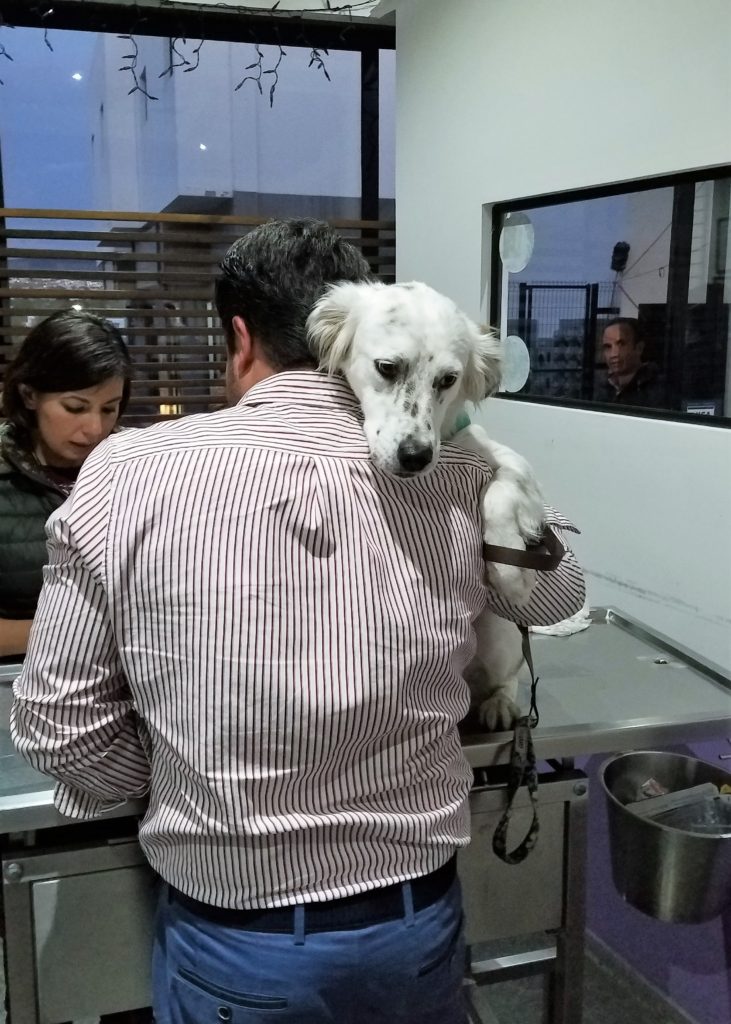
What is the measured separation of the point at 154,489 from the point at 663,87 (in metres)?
2.19

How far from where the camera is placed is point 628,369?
2779mm

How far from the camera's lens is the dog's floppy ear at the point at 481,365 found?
1.22 metres

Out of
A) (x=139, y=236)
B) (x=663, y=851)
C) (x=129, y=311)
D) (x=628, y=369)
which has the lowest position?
(x=663, y=851)

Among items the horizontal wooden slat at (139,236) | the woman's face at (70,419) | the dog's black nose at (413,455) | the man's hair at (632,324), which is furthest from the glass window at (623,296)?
the dog's black nose at (413,455)

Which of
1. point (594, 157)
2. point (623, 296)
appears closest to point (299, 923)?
point (623, 296)

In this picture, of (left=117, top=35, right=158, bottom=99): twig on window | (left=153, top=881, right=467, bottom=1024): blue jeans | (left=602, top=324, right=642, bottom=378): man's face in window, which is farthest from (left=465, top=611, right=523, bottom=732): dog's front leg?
(left=117, top=35, right=158, bottom=99): twig on window

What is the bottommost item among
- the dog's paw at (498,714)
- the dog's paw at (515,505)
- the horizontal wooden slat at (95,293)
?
the dog's paw at (498,714)

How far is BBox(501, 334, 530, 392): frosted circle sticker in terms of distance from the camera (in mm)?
3328

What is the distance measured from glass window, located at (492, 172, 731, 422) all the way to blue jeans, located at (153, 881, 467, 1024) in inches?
71.6

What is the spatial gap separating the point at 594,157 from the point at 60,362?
1737 mm

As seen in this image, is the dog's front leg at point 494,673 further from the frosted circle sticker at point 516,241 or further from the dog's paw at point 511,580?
the frosted circle sticker at point 516,241

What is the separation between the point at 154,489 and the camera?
813mm

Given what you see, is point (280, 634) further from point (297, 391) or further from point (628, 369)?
point (628, 369)

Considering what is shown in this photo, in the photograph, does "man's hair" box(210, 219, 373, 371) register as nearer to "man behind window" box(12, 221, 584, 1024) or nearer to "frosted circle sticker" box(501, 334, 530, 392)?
"man behind window" box(12, 221, 584, 1024)
